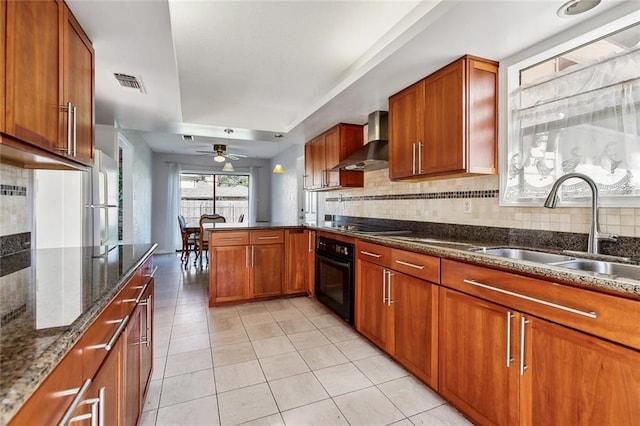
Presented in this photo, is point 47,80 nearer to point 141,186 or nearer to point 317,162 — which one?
point 317,162

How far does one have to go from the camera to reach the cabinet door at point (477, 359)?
4.64ft

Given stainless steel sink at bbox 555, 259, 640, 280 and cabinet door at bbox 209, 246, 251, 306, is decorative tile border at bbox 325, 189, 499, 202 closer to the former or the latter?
stainless steel sink at bbox 555, 259, 640, 280

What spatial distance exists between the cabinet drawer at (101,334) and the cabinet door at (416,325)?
156 centimetres

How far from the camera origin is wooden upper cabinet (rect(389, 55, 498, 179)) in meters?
2.07

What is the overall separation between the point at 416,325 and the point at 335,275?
3.95ft

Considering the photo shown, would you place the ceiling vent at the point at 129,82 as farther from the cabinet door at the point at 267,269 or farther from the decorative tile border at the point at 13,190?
the cabinet door at the point at 267,269

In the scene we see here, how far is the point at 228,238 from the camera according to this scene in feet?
11.6

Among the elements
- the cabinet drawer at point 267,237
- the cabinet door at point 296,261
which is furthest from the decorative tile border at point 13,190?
the cabinet door at point 296,261

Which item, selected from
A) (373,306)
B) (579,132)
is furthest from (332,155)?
(579,132)

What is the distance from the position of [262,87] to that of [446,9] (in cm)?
213

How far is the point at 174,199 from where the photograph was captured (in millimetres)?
7625

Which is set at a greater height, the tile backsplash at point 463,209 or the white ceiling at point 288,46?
the white ceiling at point 288,46

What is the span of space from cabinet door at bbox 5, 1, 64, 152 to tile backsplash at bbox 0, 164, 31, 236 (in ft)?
1.87

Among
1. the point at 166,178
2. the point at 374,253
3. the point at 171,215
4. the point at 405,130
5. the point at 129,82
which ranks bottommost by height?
the point at 374,253
